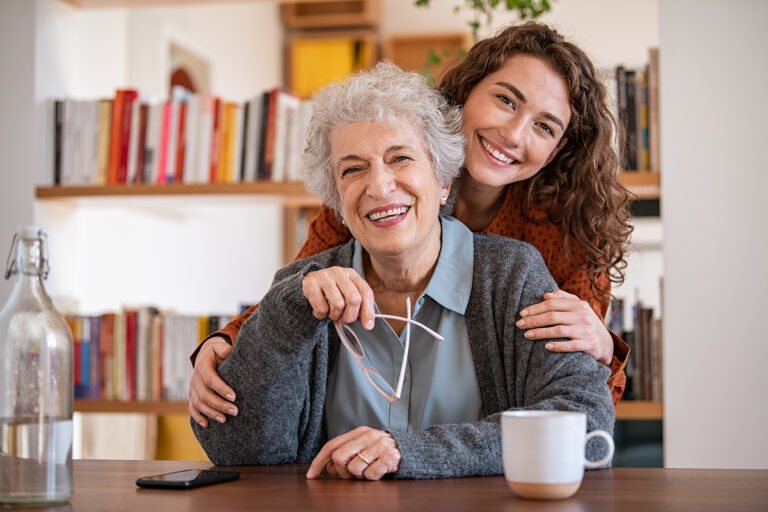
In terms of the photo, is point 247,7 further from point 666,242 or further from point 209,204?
point 666,242

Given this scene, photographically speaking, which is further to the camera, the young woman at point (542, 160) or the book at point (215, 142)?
the book at point (215, 142)

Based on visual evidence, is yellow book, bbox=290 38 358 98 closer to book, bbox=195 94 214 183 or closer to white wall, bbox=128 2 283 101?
white wall, bbox=128 2 283 101

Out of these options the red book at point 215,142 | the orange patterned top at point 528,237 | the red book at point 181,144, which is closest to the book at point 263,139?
the red book at point 215,142

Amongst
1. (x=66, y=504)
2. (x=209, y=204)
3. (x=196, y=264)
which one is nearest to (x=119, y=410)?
(x=209, y=204)

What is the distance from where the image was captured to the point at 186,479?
3.61ft

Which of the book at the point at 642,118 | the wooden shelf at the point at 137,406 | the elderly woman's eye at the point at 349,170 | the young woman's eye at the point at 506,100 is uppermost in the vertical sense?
the book at the point at 642,118

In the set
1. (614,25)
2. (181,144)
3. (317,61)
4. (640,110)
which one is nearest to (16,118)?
(181,144)

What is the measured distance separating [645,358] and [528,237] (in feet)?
3.20

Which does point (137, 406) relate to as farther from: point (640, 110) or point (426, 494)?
point (426, 494)

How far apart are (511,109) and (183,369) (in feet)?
5.02

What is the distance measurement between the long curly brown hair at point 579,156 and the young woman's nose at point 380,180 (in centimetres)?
33

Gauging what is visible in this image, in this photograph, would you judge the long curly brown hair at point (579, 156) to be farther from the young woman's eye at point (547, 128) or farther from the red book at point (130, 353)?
the red book at point (130, 353)

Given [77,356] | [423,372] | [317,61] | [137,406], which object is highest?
[317,61]

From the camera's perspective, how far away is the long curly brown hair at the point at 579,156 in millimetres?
1773
